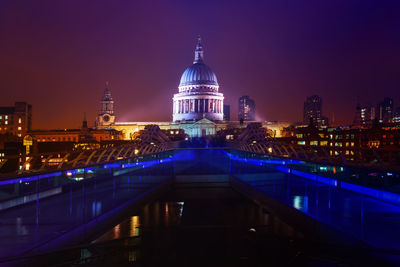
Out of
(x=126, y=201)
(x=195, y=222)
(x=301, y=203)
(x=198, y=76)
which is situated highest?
(x=198, y=76)

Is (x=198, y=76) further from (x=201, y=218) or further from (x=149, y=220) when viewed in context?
(x=149, y=220)

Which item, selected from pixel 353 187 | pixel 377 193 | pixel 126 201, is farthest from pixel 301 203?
pixel 126 201

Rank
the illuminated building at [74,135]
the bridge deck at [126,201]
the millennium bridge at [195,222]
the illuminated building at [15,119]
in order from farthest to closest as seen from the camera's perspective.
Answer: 1. the illuminated building at [15,119]
2. the illuminated building at [74,135]
3. the millennium bridge at [195,222]
4. the bridge deck at [126,201]

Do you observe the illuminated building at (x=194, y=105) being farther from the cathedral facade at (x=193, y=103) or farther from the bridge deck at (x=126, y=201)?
the bridge deck at (x=126, y=201)

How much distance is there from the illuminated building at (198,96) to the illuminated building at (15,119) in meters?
61.6

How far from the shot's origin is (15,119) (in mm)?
186375

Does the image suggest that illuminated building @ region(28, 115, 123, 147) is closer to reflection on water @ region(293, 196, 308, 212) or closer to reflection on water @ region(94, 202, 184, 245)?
reflection on water @ region(94, 202, 184, 245)

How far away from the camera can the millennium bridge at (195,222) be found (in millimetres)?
8055

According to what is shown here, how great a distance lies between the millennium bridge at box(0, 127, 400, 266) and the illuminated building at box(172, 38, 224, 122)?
15057 centimetres

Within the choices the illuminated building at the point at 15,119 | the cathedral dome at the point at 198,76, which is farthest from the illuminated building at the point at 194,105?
the illuminated building at the point at 15,119

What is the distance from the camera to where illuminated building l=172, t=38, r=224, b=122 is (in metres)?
166

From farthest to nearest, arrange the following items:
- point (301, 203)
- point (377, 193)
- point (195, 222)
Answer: point (195, 222) < point (301, 203) < point (377, 193)

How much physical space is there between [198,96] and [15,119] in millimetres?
75854

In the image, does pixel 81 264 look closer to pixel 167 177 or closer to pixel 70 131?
pixel 167 177
